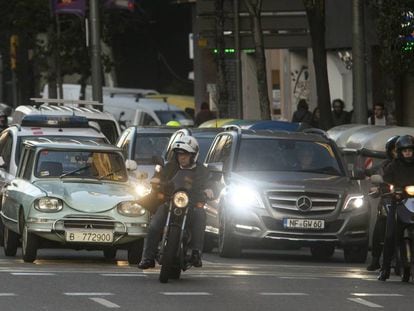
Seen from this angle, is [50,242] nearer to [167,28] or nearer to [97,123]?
[97,123]

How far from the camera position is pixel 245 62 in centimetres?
6238

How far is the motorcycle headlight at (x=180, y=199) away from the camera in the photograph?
16547mm

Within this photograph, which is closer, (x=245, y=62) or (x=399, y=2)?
(x=399, y=2)

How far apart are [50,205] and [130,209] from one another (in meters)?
0.95

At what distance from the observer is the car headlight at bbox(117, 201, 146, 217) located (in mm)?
18953

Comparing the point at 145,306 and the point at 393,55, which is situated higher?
the point at 393,55

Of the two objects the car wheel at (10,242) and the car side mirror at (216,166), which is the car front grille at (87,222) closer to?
the car wheel at (10,242)

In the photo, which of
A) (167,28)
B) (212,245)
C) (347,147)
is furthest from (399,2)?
(167,28)

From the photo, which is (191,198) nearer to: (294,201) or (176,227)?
(176,227)

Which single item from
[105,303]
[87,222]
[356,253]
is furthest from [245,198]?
[105,303]

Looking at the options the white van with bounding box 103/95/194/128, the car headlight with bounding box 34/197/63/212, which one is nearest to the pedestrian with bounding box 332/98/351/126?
the white van with bounding box 103/95/194/128

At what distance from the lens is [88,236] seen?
61.4ft

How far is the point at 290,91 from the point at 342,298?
136 feet

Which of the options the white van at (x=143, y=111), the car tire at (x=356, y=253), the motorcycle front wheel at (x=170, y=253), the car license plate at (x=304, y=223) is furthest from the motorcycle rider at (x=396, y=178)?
the white van at (x=143, y=111)
